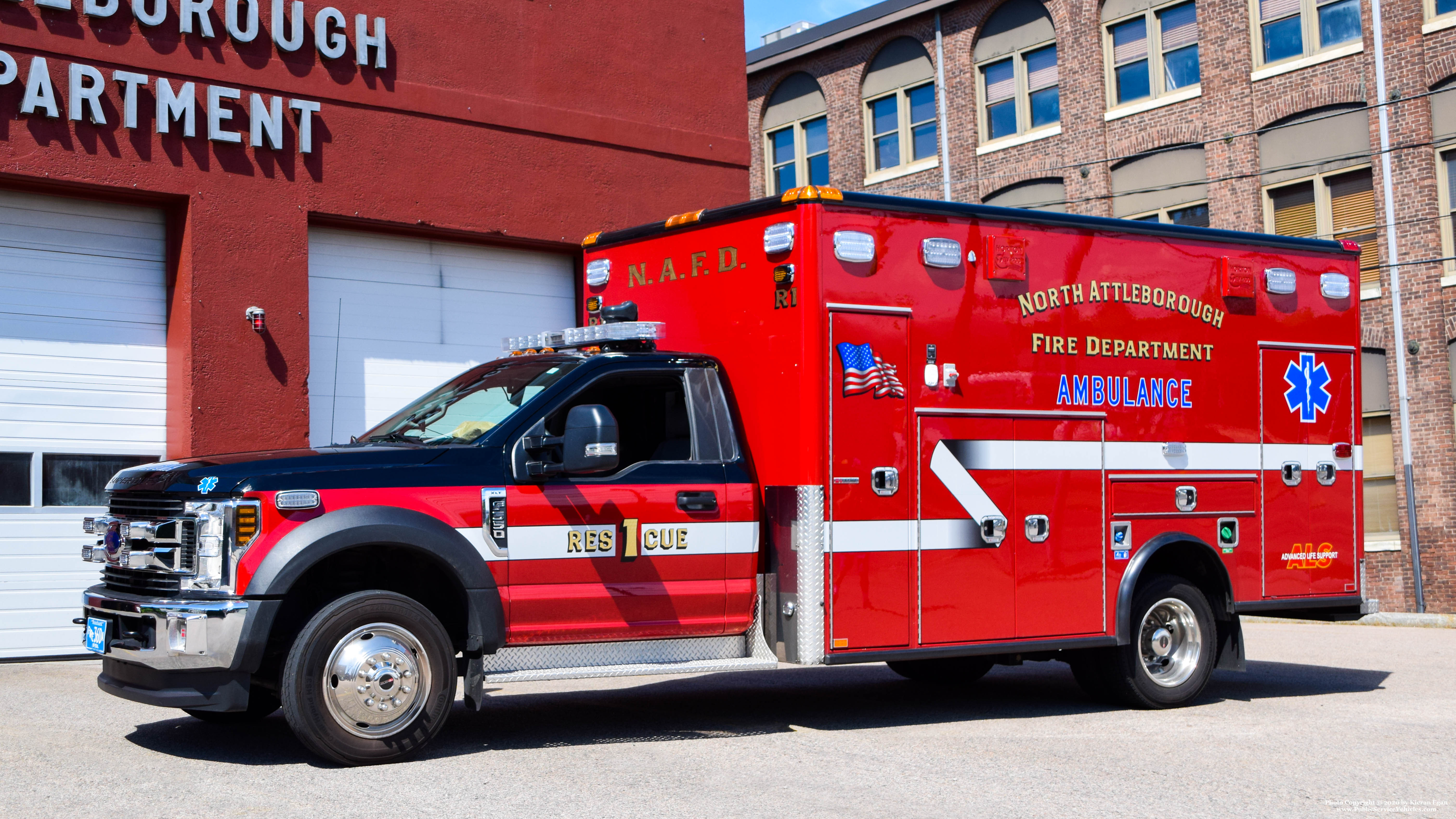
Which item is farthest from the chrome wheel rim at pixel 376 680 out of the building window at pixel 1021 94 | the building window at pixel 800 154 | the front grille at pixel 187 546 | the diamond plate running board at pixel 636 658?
the building window at pixel 800 154

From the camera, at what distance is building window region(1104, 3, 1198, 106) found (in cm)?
2600

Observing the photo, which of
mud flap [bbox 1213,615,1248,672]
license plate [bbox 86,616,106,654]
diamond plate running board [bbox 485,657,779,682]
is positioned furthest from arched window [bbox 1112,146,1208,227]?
license plate [bbox 86,616,106,654]

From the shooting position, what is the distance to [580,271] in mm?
16516

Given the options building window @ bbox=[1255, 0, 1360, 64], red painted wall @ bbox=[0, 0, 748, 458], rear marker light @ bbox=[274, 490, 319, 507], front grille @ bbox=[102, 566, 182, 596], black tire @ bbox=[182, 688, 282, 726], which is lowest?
black tire @ bbox=[182, 688, 282, 726]

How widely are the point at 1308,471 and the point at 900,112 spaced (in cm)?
2175

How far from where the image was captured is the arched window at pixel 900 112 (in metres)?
30.5

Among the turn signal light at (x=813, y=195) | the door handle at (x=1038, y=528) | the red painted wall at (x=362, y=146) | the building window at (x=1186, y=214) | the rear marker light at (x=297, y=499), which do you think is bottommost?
the door handle at (x=1038, y=528)

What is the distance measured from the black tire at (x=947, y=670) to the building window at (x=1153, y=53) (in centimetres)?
1795

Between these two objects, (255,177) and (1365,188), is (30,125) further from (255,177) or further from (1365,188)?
(1365,188)

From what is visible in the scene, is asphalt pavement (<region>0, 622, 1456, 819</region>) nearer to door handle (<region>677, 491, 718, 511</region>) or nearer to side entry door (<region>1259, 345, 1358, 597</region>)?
side entry door (<region>1259, 345, 1358, 597</region>)

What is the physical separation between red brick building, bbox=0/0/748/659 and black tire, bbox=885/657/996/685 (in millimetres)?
6600

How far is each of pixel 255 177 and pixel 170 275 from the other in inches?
48.5

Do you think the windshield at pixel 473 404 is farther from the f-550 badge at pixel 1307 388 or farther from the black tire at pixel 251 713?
the f-550 badge at pixel 1307 388

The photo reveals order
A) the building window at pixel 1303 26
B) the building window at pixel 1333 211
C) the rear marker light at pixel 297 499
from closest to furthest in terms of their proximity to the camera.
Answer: the rear marker light at pixel 297 499 < the building window at pixel 1333 211 < the building window at pixel 1303 26
